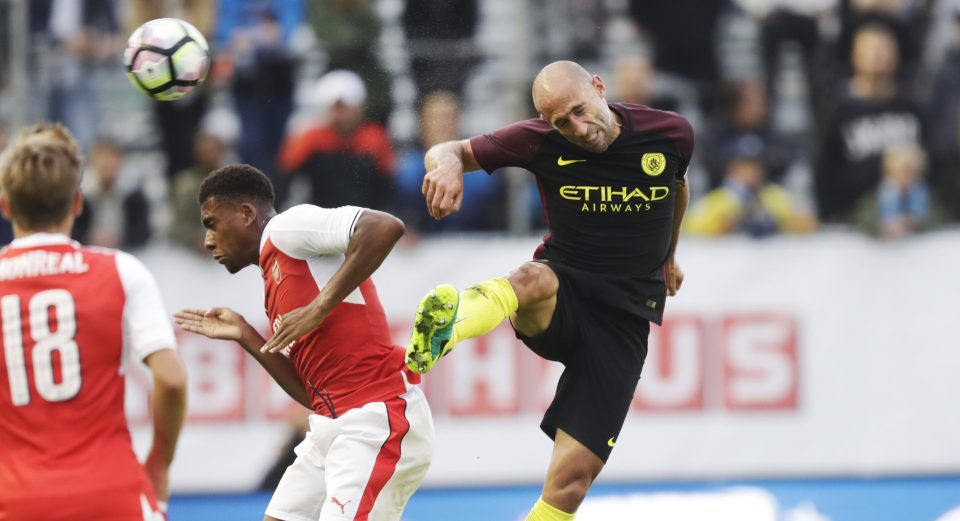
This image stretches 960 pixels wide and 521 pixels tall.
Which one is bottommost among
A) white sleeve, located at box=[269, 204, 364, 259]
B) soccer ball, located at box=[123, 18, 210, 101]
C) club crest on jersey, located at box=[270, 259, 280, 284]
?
club crest on jersey, located at box=[270, 259, 280, 284]

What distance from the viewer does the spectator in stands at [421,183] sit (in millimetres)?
10703

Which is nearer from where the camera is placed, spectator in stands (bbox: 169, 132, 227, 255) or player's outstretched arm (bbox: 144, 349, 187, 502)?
player's outstretched arm (bbox: 144, 349, 187, 502)

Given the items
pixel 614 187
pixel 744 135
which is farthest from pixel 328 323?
pixel 744 135

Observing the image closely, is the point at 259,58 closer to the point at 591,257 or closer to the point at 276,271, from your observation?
the point at 591,257

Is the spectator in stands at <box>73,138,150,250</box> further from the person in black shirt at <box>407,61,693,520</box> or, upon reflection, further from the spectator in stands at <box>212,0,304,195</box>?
the person in black shirt at <box>407,61,693,520</box>

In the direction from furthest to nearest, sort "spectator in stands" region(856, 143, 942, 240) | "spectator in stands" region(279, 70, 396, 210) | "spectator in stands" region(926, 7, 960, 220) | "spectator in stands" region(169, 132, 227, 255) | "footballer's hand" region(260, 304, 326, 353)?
1. "spectator in stands" region(926, 7, 960, 220)
2. "spectator in stands" region(856, 143, 942, 240)
3. "spectator in stands" region(169, 132, 227, 255)
4. "spectator in stands" region(279, 70, 396, 210)
5. "footballer's hand" region(260, 304, 326, 353)

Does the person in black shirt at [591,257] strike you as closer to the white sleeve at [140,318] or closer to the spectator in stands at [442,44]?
the white sleeve at [140,318]

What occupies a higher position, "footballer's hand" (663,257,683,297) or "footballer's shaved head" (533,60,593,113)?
"footballer's shaved head" (533,60,593,113)

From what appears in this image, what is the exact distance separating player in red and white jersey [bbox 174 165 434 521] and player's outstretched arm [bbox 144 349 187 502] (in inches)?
35.7

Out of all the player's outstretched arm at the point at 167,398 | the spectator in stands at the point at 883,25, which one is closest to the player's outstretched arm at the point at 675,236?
the player's outstretched arm at the point at 167,398

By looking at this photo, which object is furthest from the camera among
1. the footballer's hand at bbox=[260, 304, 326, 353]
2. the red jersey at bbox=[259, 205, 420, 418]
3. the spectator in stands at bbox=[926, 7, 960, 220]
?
the spectator in stands at bbox=[926, 7, 960, 220]

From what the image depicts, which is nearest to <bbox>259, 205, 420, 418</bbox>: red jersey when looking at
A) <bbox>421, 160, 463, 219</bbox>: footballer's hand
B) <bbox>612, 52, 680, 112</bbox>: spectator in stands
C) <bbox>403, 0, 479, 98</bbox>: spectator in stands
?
<bbox>421, 160, 463, 219</bbox>: footballer's hand

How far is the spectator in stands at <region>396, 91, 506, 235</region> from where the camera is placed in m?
10.7

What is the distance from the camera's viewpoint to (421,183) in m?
10.7
